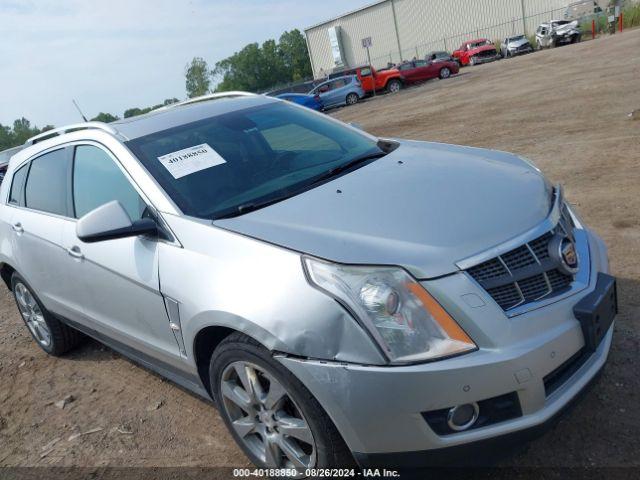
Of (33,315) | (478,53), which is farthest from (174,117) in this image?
(478,53)

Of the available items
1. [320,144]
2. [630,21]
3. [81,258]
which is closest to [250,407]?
[81,258]

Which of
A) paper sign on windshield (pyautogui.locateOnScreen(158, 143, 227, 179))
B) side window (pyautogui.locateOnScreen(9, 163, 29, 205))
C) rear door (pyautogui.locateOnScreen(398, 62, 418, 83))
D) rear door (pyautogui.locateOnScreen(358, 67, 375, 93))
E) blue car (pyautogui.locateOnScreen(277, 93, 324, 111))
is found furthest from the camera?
rear door (pyautogui.locateOnScreen(398, 62, 418, 83))

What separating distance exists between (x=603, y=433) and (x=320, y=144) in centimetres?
219

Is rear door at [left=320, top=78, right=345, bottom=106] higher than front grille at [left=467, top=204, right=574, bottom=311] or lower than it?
lower

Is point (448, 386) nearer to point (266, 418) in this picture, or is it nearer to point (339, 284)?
point (339, 284)

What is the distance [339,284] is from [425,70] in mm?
30748

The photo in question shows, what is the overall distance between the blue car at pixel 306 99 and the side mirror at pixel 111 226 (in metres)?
22.8

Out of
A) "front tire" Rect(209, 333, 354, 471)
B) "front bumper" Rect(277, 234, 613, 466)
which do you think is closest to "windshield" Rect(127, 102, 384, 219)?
"front tire" Rect(209, 333, 354, 471)

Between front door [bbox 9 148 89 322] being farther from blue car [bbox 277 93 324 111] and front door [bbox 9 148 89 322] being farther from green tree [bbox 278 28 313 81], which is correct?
green tree [bbox 278 28 313 81]

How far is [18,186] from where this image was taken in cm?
441

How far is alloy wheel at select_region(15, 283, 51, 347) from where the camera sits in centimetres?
455

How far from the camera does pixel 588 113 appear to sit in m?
9.65

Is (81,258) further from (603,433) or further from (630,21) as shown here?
(630,21)

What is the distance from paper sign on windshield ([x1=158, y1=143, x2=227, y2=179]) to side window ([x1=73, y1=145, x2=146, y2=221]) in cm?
23
